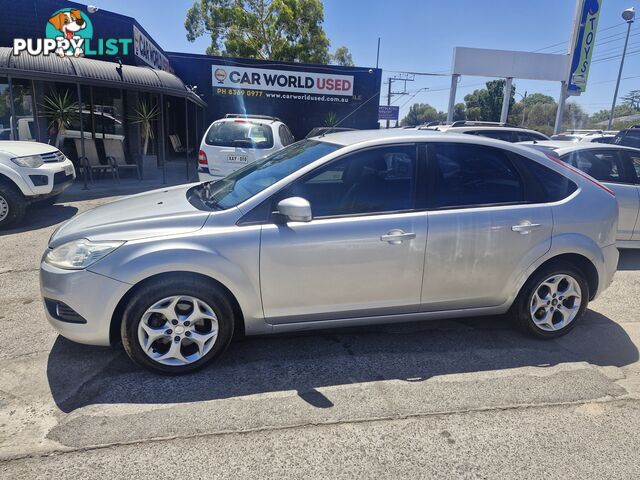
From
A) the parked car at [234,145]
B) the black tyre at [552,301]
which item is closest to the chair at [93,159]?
the parked car at [234,145]

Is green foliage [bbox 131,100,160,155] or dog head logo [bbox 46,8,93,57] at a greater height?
dog head logo [bbox 46,8,93,57]

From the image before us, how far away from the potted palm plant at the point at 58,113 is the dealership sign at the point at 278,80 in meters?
7.73

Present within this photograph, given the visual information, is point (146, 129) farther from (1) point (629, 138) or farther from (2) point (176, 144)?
(1) point (629, 138)

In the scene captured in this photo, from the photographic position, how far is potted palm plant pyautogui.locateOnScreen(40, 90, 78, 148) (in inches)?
477

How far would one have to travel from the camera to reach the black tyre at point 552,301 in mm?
3713

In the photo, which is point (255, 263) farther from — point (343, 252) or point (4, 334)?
point (4, 334)

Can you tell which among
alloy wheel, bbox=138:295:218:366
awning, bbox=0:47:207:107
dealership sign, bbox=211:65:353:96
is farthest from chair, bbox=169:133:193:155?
alloy wheel, bbox=138:295:218:366

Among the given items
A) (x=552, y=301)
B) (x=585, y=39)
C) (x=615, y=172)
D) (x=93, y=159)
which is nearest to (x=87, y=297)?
(x=552, y=301)

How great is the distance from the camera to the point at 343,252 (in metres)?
3.19

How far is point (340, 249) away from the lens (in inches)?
125

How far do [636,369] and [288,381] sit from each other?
104 inches

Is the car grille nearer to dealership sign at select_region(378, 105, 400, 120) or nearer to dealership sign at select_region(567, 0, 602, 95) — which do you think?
dealership sign at select_region(567, 0, 602, 95)

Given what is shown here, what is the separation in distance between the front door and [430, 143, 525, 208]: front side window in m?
0.22

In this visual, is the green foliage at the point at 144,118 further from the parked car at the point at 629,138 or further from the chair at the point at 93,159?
the parked car at the point at 629,138
